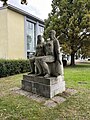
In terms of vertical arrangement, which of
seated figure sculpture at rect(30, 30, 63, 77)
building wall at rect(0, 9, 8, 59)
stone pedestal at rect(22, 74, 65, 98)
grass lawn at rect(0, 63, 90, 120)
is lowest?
grass lawn at rect(0, 63, 90, 120)

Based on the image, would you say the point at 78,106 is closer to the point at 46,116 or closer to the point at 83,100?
the point at 83,100

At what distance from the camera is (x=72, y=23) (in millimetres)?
14805

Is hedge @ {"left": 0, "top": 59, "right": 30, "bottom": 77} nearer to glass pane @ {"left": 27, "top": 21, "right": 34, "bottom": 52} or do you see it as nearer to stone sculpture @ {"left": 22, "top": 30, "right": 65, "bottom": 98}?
stone sculpture @ {"left": 22, "top": 30, "right": 65, "bottom": 98}

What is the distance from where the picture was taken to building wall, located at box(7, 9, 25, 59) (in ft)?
60.4

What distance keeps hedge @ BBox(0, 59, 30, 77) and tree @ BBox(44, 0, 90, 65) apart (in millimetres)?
5465

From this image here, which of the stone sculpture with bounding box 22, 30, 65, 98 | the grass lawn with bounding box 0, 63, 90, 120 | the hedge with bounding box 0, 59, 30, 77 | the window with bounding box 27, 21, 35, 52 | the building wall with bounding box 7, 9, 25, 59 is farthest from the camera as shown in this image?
the window with bounding box 27, 21, 35, 52

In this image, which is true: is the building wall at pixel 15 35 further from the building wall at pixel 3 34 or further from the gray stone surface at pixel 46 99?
the gray stone surface at pixel 46 99

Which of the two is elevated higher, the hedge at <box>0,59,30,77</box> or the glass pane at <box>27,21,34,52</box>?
the glass pane at <box>27,21,34,52</box>

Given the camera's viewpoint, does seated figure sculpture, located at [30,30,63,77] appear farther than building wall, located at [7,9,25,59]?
No

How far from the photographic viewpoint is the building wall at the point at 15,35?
18.4 m

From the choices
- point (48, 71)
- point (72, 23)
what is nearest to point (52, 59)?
point (48, 71)

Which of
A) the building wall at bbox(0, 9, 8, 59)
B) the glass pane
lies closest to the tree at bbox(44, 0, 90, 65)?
the building wall at bbox(0, 9, 8, 59)

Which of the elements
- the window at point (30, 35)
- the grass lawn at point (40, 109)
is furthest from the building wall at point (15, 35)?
the grass lawn at point (40, 109)

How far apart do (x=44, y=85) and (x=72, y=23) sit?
11567mm
